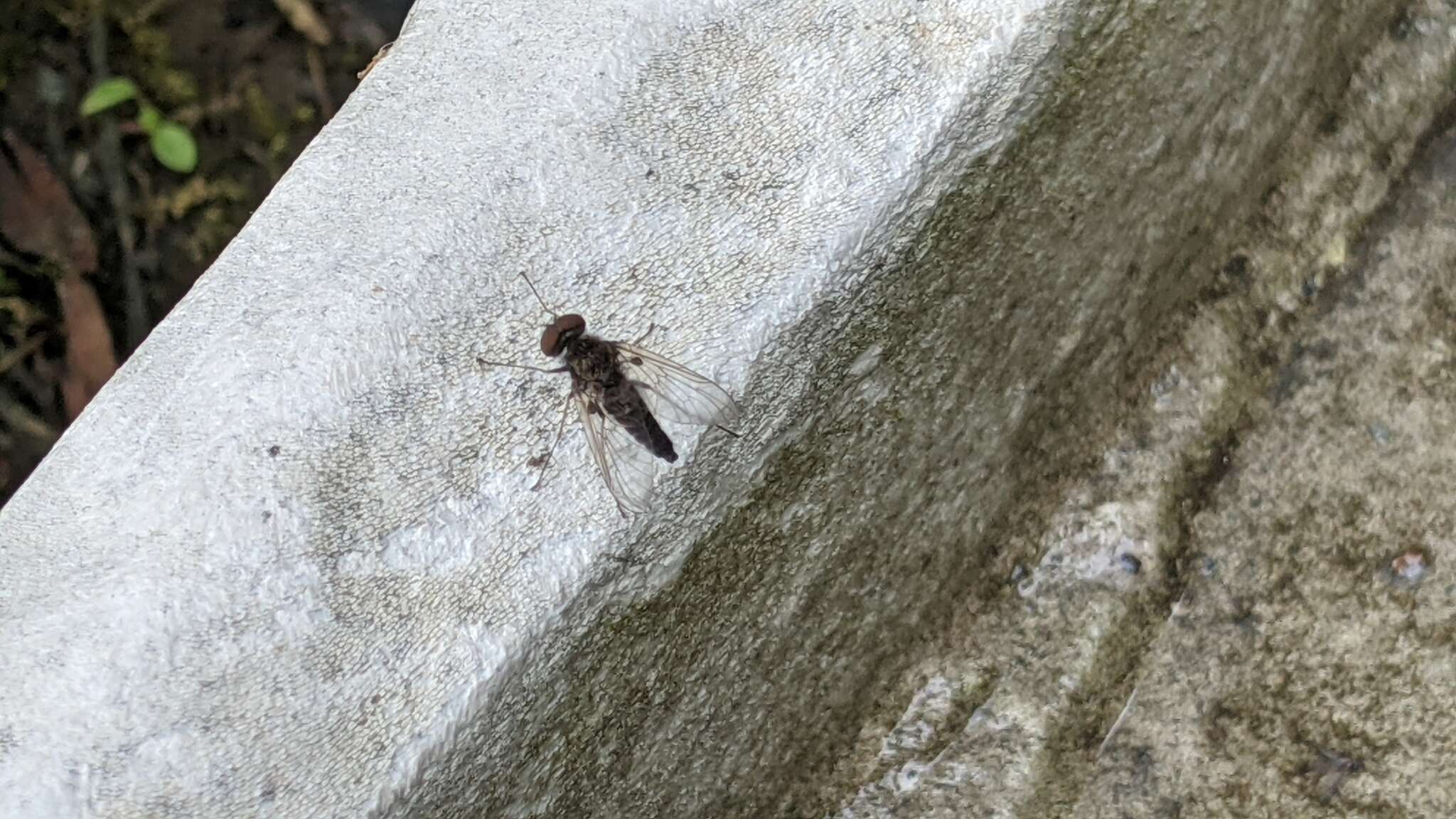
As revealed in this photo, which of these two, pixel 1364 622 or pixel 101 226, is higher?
pixel 101 226

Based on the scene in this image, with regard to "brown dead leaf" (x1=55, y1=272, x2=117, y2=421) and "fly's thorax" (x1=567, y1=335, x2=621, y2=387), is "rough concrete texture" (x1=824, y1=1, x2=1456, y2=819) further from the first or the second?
"brown dead leaf" (x1=55, y1=272, x2=117, y2=421)

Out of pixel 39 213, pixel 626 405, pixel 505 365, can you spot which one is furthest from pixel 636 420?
pixel 39 213

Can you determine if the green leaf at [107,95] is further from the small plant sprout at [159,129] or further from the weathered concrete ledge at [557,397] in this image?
the weathered concrete ledge at [557,397]

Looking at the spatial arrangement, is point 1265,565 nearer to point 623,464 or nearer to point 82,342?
point 623,464

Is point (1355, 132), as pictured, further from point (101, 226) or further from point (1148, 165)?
point (101, 226)

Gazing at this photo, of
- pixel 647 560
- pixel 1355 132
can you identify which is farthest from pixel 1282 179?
pixel 647 560

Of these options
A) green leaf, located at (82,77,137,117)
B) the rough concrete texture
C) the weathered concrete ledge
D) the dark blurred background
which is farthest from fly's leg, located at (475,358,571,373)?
green leaf, located at (82,77,137,117)

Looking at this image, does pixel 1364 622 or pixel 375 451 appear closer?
pixel 375 451

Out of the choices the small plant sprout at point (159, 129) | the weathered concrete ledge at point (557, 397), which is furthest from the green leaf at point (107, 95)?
the weathered concrete ledge at point (557, 397)
